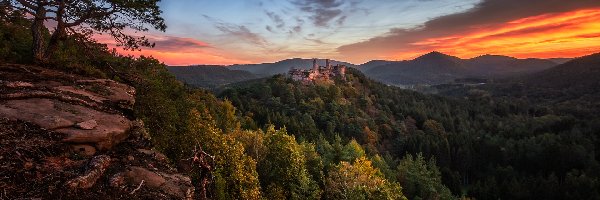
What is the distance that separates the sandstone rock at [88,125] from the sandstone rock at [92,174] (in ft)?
6.06

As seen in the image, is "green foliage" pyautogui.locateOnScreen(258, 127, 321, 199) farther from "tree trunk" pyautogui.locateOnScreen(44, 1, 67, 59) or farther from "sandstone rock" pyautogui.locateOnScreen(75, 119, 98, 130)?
"sandstone rock" pyautogui.locateOnScreen(75, 119, 98, 130)

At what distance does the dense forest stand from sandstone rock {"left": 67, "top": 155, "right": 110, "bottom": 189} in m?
2.97

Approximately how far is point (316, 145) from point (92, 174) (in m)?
78.0

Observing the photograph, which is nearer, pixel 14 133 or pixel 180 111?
pixel 14 133

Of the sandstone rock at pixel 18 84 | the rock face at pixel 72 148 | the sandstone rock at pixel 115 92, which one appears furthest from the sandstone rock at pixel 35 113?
the sandstone rock at pixel 115 92

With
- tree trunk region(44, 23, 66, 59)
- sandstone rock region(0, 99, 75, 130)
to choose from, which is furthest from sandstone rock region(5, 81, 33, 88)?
tree trunk region(44, 23, 66, 59)

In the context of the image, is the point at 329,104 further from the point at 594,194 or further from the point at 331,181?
the point at 331,181

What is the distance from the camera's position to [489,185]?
348 ft

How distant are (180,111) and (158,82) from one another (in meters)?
2.74

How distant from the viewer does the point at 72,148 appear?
1227cm

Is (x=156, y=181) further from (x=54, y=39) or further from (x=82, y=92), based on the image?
(x=54, y=39)

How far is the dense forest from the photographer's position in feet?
79.2

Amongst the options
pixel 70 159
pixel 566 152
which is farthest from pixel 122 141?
pixel 566 152

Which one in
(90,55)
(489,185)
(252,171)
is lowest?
(489,185)
